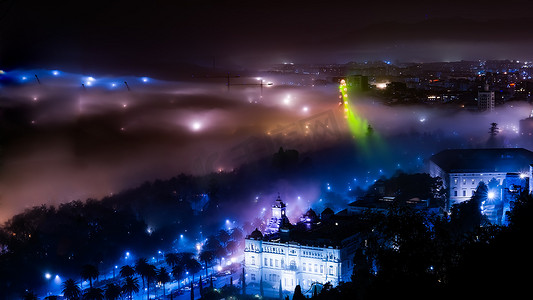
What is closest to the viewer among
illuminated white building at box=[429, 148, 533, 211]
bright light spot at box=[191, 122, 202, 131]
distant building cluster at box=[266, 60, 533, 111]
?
illuminated white building at box=[429, 148, 533, 211]

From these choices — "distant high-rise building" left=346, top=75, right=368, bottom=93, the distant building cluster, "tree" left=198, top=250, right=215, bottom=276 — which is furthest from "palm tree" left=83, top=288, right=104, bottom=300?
"distant high-rise building" left=346, top=75, right=368, bottom=93

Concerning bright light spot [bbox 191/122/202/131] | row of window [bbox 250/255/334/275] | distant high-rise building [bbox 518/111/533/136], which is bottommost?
row of window [bbox 250/255/334/275]

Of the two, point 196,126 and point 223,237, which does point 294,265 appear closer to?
point 223,237

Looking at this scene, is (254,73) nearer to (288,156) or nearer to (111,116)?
(288,156)

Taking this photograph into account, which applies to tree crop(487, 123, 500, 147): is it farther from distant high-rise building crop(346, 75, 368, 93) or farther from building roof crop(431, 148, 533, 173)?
distant high-rise building crop(346, 75, 368, 93)

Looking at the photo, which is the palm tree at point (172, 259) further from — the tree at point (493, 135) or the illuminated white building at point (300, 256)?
the tree at point (493, 135)
